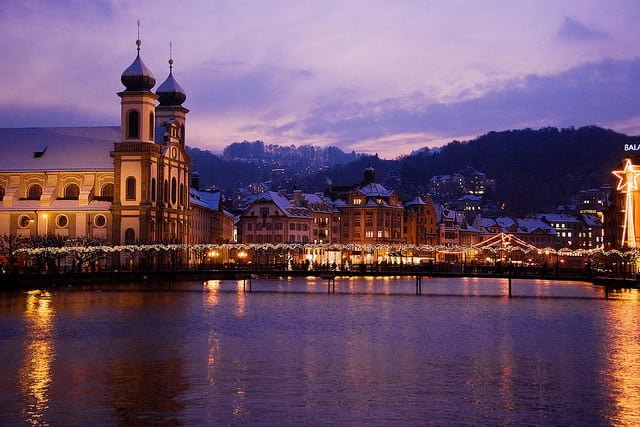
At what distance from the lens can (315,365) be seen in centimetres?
4159

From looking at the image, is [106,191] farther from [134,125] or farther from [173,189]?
[173,189]

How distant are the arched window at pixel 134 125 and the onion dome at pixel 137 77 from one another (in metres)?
3.30

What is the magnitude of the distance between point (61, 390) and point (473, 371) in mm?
16527

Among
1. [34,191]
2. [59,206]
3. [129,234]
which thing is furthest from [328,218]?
[59,206]

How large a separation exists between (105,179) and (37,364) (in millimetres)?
86942

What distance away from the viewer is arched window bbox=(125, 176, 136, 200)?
122250 millimetres

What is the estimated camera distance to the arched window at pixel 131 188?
12225 centimetres

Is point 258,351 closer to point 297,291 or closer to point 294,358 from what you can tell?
point 294,358

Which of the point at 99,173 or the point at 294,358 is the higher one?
Answer: the point at 99,173

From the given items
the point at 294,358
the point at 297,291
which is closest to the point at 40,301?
the point at 297,291

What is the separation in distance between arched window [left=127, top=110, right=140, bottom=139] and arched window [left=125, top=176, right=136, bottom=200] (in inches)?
228

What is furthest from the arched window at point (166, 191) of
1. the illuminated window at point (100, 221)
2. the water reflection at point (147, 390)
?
the water reflection at point (147, 390)

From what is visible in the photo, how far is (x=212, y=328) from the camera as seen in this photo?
57.8 metres

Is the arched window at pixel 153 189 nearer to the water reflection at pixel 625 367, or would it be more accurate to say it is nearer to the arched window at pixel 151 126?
the arched window at pixel 151 126
